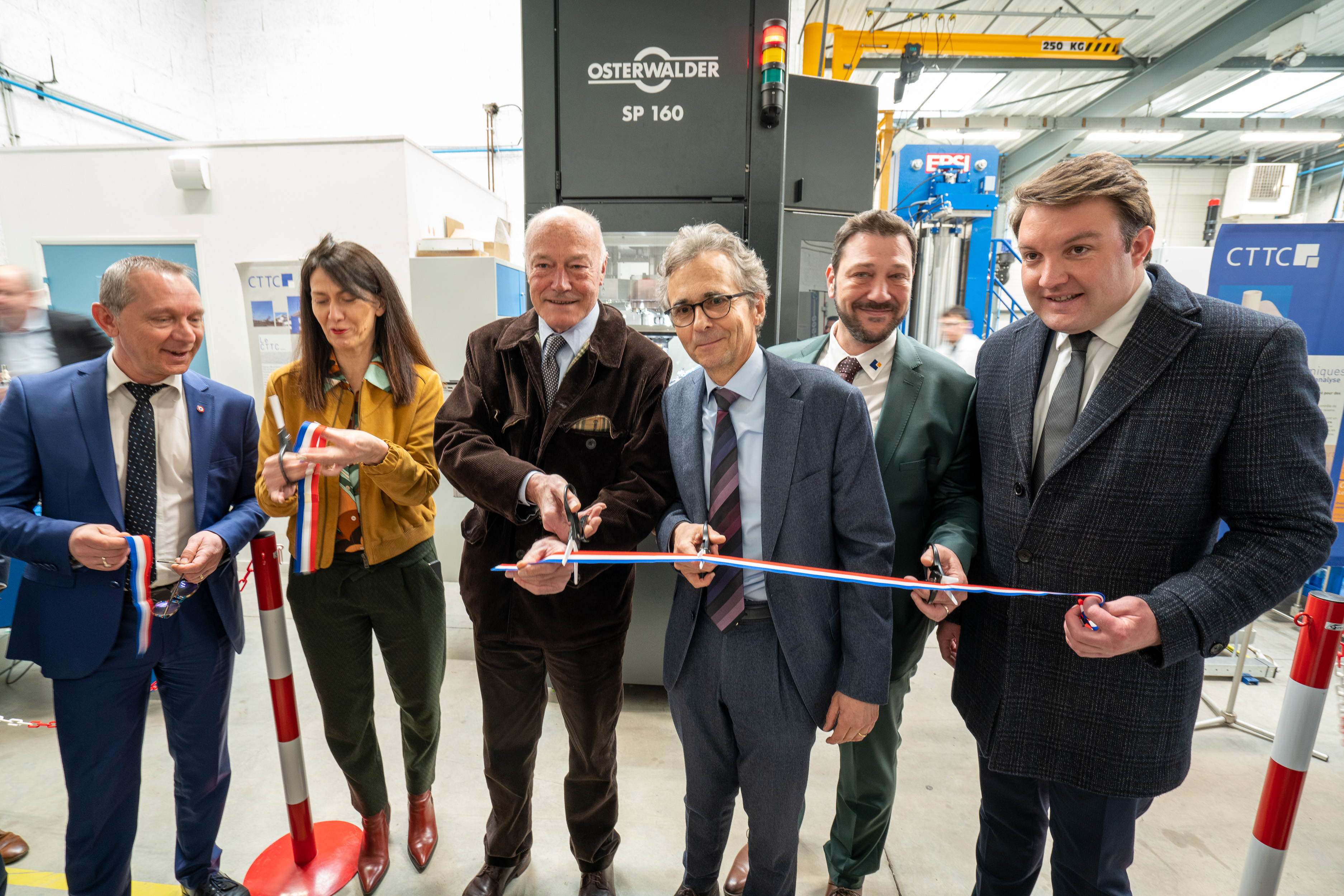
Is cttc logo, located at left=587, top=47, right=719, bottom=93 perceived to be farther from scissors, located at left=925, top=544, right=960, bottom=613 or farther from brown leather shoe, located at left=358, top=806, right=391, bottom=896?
brown leather shoe, located at left=358, top=806, right=391, bottom=896

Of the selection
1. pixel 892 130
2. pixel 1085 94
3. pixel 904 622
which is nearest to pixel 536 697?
pixel 904 622

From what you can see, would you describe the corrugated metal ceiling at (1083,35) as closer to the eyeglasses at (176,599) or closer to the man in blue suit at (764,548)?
the man in blue suit at (764,548)

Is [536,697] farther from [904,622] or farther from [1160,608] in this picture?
[1160,608]

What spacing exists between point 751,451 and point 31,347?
11.7 feet

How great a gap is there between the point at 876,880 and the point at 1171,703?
4.38ft

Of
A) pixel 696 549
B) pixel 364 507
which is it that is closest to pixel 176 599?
pixel 364 507

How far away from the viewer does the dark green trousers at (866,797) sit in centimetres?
190

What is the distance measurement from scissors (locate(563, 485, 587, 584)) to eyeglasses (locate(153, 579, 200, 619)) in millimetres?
1080

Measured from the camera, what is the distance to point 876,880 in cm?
217

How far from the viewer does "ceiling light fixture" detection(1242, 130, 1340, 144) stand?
10.2 meters

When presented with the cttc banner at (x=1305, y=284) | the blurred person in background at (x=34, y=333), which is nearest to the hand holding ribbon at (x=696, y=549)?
the blurred person in background at (x=34, y=333)

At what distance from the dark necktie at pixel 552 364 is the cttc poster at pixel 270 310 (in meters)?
4.32

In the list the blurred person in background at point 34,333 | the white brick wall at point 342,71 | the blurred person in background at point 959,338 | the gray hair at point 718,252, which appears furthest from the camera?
the white brick wall at point 342,71

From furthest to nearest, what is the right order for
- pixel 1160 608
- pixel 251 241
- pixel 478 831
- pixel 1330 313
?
1. pixel 251 241
2. pixel 1330 313
3. pixel 478 831
4. pixel 1160 608
